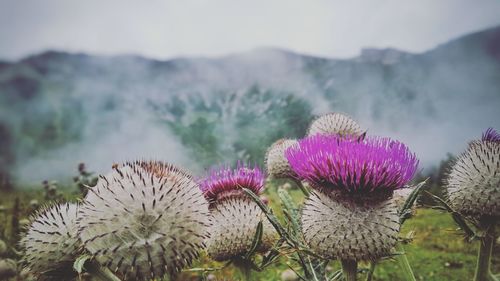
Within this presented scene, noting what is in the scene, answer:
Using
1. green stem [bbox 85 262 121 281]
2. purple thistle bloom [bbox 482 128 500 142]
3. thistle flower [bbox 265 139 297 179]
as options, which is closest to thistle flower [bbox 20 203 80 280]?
green stem [bbox 85 262 121 281]

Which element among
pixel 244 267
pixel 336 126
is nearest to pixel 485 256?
pixel 244 267

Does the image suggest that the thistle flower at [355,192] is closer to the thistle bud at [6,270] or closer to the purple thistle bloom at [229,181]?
the purple thistle bloom at [229,181]

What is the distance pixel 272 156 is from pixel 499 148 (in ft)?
6.47

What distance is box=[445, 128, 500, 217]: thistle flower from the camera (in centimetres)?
220

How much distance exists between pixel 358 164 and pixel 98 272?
1.34 meters

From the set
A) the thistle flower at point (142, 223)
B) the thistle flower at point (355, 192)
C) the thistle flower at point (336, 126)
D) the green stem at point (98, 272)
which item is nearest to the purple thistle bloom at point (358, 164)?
the thistle flower at point (355, 192)

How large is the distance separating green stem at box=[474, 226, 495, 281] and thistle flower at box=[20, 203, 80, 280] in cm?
233

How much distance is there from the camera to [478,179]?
7.49 ft

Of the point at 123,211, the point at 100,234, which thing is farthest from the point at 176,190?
the point at 100,234

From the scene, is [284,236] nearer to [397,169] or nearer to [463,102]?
[397,169]

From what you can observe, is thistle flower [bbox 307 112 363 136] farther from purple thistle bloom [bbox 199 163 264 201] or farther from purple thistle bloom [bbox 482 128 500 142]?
purple thistle bloom [bbox 482 128 500 142]

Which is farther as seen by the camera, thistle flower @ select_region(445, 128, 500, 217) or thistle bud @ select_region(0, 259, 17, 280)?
→ thistle bud @ select_region(0, 259, 17, 280)

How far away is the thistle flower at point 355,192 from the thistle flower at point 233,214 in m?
0.42

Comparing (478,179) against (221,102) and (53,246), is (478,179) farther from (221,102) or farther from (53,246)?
(221,102)
